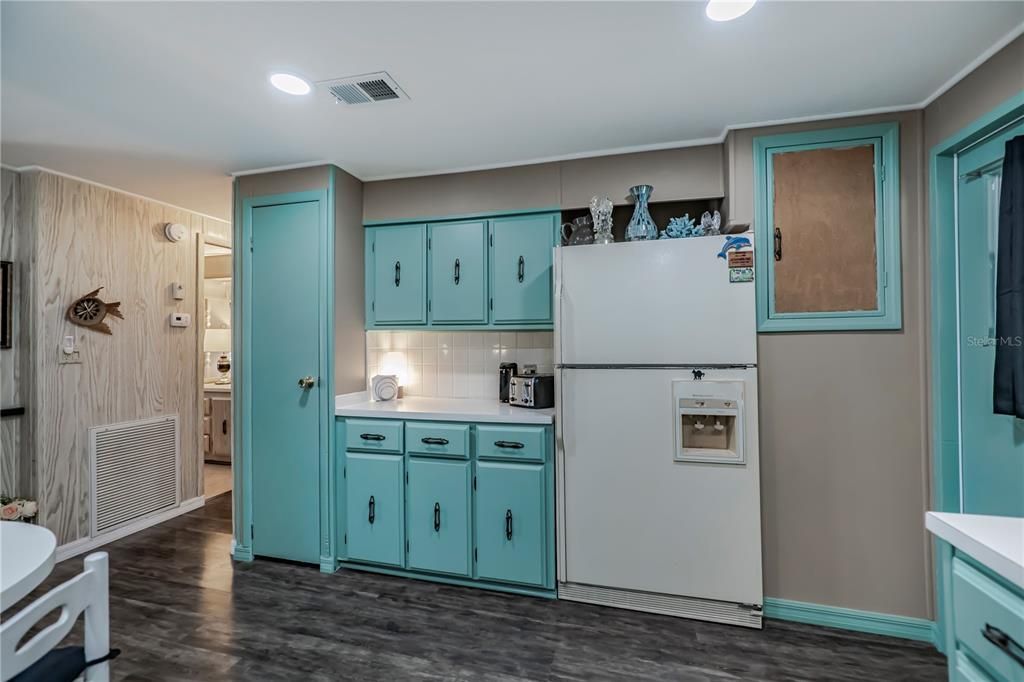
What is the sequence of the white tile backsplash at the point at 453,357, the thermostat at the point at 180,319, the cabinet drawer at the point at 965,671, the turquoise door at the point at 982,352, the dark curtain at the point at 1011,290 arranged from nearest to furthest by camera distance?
the cabinet drawer at the point at 965,671, the dark curtain at the point at 1011,290, the turquoise door at the point at 982,352, the white tile backsplash at the point at 453,357, the thermostat at the point at 180,319

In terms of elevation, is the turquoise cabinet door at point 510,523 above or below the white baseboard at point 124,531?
above

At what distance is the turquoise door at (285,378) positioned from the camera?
9.39 ft

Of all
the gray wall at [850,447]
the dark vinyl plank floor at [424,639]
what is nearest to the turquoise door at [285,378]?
the dark vinyl plank floor at [424,639]

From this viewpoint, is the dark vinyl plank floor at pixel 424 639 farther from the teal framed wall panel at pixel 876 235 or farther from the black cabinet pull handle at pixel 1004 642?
the teal framed wall panel at pixel 876 235

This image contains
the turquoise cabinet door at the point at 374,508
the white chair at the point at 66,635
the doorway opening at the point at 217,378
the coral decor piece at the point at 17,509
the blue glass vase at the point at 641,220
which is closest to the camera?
the white chair at the point at 66,635

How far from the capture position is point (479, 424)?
2.62 metres

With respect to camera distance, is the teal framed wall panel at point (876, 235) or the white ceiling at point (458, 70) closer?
the white ceiling at point (458, 70)

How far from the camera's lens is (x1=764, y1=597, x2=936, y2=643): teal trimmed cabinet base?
2.16 m

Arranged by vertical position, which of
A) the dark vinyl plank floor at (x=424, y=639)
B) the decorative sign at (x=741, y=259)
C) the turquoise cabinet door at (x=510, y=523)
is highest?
the decorative sign at (x=741, y=259)

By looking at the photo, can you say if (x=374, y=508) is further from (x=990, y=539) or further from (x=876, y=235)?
(x=876, y=235)

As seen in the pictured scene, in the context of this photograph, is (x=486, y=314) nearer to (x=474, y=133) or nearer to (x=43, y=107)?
(x=474, y=133)

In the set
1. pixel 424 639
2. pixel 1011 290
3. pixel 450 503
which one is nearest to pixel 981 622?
pixel 1011 290

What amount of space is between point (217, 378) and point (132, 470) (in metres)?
2.93

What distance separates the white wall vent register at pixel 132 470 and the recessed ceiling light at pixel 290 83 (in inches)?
106
